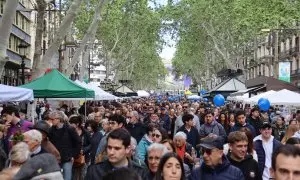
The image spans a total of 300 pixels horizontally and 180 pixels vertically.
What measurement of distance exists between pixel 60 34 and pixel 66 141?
5870 millimetres

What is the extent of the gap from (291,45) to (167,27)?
17.2 meters

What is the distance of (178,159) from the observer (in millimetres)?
4750

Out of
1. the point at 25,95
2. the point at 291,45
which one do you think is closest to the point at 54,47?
the point at 25,95

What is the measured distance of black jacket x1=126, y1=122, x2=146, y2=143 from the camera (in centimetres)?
1162

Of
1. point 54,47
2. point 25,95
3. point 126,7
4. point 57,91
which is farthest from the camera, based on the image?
point 126,7

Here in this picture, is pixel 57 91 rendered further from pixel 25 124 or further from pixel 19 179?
pixel 19 179

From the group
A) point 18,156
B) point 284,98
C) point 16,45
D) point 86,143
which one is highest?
point 16,45

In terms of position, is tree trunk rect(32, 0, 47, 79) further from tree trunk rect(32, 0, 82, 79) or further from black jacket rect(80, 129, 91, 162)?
black jacket rect(80, 129, 91, 162)

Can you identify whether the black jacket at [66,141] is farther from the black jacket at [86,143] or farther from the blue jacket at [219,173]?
the blue jacket at [219,173]

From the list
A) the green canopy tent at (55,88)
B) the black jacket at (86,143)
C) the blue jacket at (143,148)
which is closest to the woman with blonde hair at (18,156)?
the blue jacket at (143,148)

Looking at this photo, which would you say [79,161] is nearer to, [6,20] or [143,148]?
[143,148]

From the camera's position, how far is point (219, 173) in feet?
17.5

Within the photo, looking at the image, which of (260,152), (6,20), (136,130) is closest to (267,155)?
(260,152)

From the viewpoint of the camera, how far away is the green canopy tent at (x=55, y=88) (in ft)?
44.3
